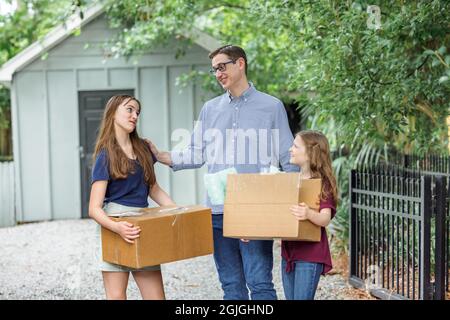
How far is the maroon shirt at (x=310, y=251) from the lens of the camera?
12.4 feet

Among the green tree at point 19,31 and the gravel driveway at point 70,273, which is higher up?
the green tree at point 19,31

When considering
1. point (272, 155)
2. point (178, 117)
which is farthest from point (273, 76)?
point (272, 155)

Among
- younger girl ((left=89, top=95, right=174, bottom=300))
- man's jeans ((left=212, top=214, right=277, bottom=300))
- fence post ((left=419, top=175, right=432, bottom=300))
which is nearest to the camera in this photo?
younger girl ((left=89, top=95, right=174, bottom=300))

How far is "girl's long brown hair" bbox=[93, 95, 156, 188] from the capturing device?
12.2ft

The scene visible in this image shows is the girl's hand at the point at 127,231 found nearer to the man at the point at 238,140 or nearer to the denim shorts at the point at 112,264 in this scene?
the denim shorts at the point at 112,264

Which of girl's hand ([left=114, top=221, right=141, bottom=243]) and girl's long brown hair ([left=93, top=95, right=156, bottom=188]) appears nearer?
girl's hand ([left=114, top=221, right=141, bottom=243])

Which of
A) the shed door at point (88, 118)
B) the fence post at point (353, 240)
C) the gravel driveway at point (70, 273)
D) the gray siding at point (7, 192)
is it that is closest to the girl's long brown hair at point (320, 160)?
the gravel driveway at point (70, 273)

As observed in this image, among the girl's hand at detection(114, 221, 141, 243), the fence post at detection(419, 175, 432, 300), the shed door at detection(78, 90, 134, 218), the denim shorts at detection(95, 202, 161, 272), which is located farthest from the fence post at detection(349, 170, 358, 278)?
the shed door at detection(78, 90, 134, 218)

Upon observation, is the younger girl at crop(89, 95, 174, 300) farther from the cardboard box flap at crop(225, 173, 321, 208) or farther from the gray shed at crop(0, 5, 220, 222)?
the gray shed at crop(0, 5, 220, 222)

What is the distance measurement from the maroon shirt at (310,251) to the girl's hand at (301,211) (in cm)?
16

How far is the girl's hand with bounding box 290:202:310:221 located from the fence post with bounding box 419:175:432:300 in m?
2.15

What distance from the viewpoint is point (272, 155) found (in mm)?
4062

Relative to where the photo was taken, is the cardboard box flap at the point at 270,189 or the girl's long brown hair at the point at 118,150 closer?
the cardboard box flap at the point at 270,189

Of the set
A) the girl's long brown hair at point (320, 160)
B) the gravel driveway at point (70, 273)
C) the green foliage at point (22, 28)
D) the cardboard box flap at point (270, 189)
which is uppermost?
the green foliage at point (22, 28)
